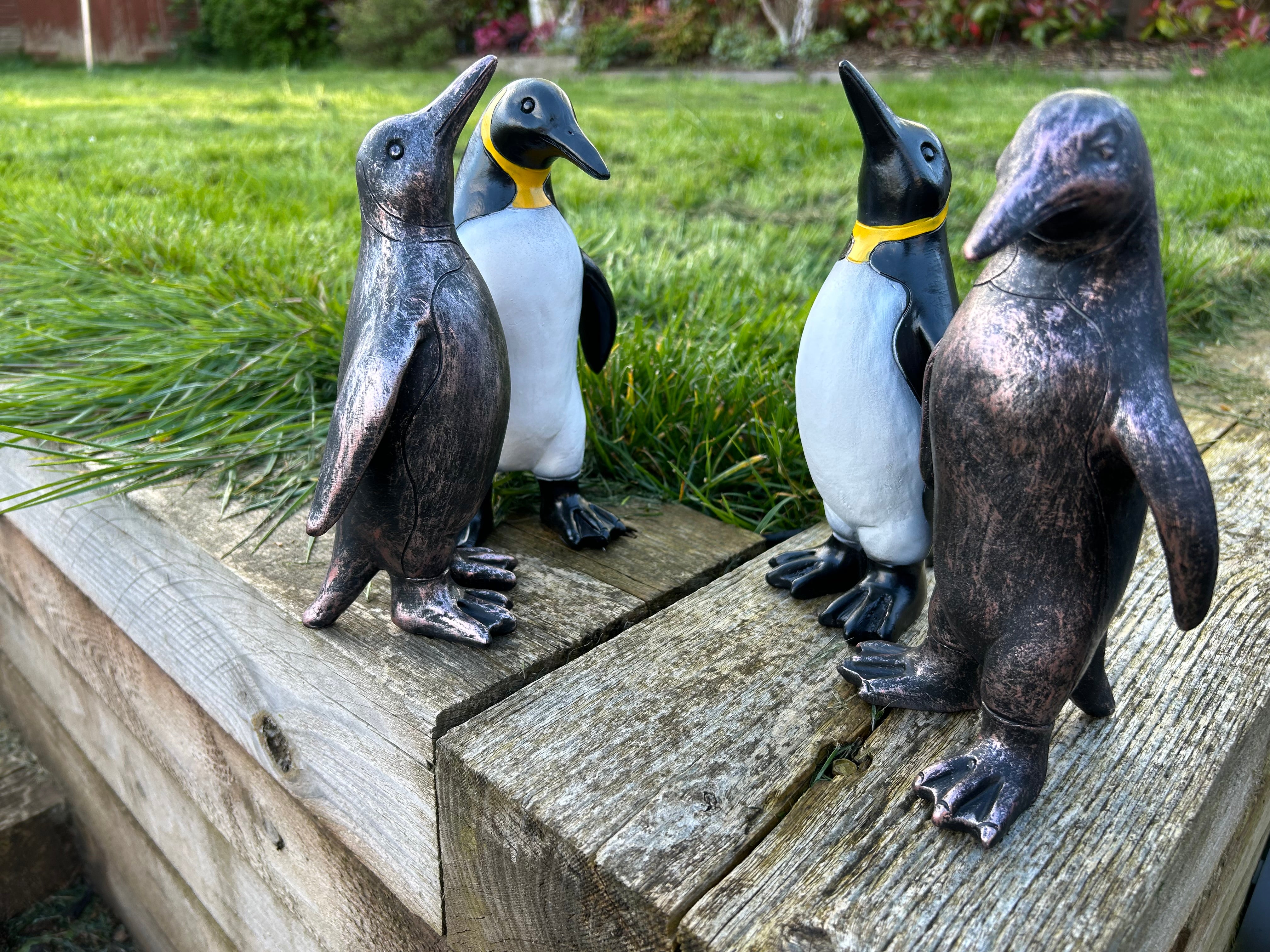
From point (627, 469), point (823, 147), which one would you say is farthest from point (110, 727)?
point (823, 147)

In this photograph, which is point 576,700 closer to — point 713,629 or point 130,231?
point 713,629

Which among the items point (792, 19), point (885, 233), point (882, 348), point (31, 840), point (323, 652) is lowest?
point (31, 840)

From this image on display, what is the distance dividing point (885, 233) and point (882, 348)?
15 centimetres

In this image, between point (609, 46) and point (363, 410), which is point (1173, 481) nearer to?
point (363, 410)

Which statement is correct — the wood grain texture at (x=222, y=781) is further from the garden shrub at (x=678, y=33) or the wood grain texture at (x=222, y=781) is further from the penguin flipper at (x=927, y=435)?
the garden shrub at (x=678, y=33)

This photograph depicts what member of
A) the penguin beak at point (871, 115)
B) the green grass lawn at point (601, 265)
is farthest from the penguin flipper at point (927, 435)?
the green grass lawn at point (601, 265)

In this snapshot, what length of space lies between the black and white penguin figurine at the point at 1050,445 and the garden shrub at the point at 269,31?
13989 millimetres

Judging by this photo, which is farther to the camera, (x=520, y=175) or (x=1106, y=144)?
(x=520, y=175)

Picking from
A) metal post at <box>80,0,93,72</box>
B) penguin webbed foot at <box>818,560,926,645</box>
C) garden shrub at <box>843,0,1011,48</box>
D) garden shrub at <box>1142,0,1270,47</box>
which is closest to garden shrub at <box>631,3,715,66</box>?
garden shrub at <box>843,0,1011,48</box>

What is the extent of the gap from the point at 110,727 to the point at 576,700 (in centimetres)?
143

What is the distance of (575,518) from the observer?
1672 mm

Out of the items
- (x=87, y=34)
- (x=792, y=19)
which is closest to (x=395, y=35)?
(x=87, y=34)

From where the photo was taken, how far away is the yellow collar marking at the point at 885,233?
125 cm

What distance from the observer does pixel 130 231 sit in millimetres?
3012
